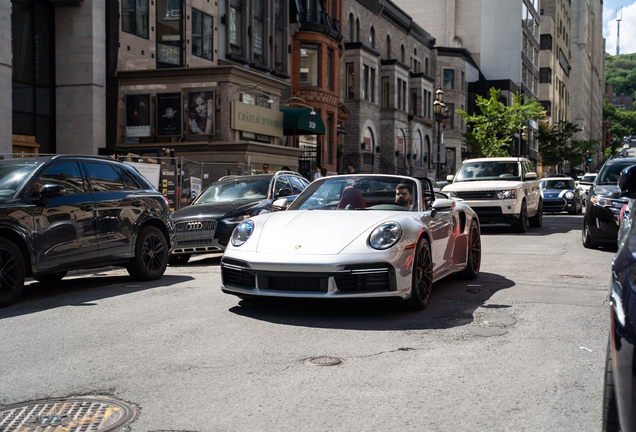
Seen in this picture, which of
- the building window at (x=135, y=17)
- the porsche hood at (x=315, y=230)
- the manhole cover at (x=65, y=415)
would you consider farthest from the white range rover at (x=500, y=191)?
the manhole cover at (x=65, y=415)

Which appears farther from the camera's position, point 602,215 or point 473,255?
point 602,215

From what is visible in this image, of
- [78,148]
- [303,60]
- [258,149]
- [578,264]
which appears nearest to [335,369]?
[578,264]

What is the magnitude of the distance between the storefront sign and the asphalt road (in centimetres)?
1785

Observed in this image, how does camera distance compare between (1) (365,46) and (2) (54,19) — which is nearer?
(2) (54,19)

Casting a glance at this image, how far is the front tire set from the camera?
9430mm

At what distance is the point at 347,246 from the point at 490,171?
14018 millimetres

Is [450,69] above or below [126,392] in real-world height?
above

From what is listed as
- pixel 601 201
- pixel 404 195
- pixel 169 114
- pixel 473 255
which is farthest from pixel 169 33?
pixel 404 195

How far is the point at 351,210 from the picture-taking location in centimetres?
746

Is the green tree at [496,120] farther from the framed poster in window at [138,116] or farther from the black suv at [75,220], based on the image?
the black suv at [75,220]

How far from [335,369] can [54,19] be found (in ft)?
70.7

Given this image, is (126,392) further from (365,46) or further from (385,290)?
(365,46)

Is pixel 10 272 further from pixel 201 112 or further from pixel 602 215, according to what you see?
pixel 201 112

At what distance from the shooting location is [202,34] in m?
27.7
